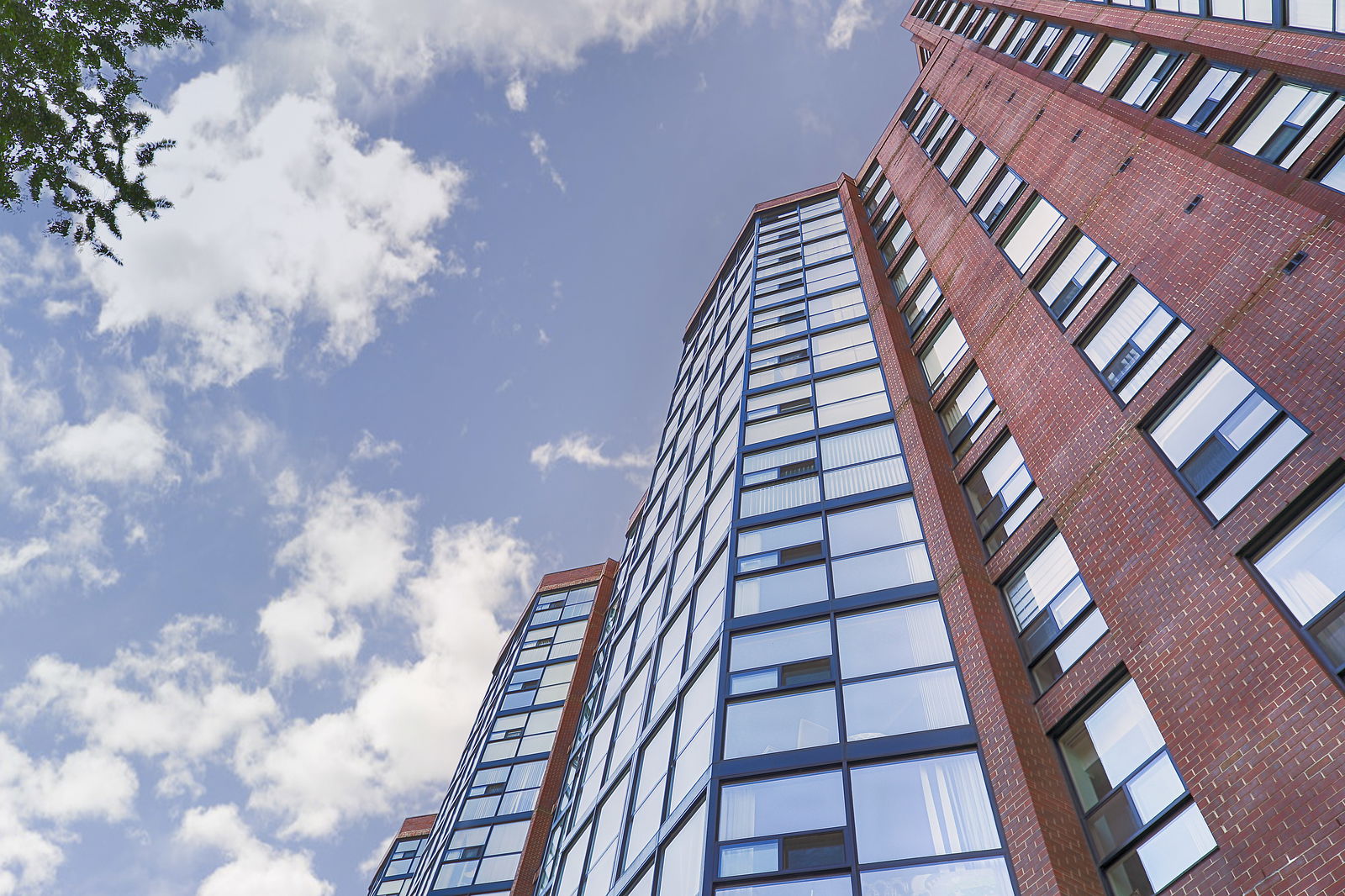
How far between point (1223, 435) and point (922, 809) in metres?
7.59

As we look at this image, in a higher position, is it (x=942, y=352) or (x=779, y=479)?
(x=942, y=352)

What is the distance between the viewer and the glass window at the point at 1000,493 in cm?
1738

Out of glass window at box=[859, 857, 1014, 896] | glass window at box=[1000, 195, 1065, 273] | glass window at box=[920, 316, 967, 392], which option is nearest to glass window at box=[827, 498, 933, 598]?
glass window at box=[920, 316, 967, 392]

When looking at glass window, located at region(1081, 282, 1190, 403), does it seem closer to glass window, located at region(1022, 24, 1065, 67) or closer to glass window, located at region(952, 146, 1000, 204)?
glass window, located at region(952, 146, 1000, 204)

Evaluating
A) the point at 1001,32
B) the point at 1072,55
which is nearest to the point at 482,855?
the point at 1072,55

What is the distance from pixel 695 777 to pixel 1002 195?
20.0 m

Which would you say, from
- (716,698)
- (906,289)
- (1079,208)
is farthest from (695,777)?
(906,289)

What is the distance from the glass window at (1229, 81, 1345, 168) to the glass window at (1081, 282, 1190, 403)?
11.6 ft

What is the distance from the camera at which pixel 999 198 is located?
2611 centimetres

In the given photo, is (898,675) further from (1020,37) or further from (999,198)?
(1020,37)

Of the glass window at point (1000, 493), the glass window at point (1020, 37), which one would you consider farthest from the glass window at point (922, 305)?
the glass window at point (1020, 37)

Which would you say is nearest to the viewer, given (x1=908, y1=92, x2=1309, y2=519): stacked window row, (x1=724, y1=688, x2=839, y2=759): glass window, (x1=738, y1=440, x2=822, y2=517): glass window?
(x1=908, y1=92, x2=1309, y2=519): stacked window row

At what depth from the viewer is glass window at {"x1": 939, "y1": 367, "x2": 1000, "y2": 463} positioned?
20359 millimetres

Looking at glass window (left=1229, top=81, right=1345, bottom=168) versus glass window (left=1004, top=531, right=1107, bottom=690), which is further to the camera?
glass window (left=1229, top=81, right=1345, bottom=168)
